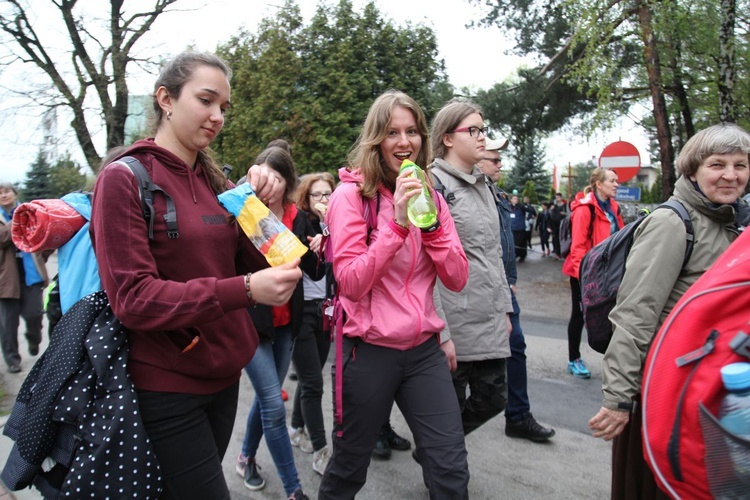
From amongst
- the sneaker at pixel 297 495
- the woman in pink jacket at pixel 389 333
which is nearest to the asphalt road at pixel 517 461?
the sneaker at pixel 297 495

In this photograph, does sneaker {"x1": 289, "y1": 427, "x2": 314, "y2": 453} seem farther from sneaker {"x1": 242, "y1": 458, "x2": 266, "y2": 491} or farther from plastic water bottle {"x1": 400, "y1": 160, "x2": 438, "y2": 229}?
plastic water bottle {"x1": 400, "y1": 160, "x2": 438, "y2": 229}

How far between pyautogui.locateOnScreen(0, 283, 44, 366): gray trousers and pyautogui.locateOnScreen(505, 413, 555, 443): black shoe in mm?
5299

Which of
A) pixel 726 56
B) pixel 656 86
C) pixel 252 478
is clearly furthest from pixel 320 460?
pixel 656 86

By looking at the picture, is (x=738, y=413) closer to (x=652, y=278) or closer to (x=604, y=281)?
(x=652, y=278)

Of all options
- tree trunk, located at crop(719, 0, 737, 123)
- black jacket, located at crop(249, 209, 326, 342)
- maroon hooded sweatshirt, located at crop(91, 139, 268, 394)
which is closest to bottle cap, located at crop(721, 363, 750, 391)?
maroon hooded sweatshirt, located at crop(91, 139, 268, 394)

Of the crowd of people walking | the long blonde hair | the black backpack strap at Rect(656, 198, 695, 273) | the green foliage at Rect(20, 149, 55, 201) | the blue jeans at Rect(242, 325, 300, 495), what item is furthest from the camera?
the green foliage at Rect(20, 149, 55, 201)

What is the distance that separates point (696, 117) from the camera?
1634 centimetres

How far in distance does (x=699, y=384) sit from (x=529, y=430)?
268cm

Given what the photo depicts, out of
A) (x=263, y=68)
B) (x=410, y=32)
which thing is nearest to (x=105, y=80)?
(x=263, y=68)

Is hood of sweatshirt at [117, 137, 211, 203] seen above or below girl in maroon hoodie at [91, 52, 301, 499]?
above

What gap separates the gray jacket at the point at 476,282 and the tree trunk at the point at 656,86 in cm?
791

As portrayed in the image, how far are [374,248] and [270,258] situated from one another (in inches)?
21.6

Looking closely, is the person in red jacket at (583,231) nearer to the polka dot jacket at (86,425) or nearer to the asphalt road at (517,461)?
the asphalt road at (517,461)

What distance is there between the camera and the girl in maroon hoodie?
1.62 metres
